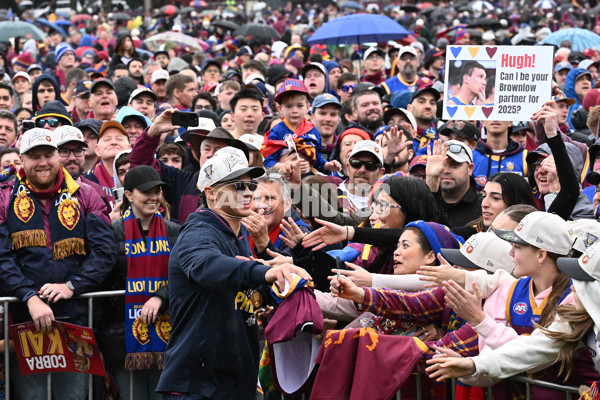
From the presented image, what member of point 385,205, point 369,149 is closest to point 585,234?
point 385,205

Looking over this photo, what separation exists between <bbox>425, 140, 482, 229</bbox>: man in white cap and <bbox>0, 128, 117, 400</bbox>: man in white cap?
248 cm

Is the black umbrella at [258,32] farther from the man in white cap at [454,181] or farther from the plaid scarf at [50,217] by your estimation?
the plaid scarf at [50,217]

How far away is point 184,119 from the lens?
759cm

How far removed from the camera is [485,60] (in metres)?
8.06

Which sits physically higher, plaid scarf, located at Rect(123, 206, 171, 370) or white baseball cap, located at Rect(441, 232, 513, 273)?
white baseball cap, located at Rect(441, 232, 513, 273)

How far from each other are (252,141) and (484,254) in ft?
11.1

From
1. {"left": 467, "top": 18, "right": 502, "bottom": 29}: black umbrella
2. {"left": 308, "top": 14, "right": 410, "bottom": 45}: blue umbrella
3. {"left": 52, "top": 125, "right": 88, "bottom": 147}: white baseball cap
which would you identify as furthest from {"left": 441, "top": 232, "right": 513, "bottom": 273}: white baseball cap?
{"left": 467, "top": 18, "right": 502, "bottom": 29}: black umbrella

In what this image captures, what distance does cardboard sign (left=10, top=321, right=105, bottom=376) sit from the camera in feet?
22.1

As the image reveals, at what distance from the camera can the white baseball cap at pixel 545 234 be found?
480cm

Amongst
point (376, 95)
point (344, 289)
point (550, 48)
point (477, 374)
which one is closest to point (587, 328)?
point (477, 374)

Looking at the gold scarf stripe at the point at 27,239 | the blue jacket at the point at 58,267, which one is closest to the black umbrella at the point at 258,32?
the blue jacket at the point at 58,267

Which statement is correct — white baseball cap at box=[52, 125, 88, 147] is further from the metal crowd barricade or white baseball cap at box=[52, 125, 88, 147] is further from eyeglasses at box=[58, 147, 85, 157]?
the metal crowd barricade

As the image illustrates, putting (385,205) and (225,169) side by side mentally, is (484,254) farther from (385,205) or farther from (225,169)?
(225,169)

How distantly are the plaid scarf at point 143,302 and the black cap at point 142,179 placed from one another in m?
0.40
